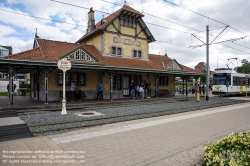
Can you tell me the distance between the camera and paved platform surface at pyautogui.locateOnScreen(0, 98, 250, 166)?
13.3ft

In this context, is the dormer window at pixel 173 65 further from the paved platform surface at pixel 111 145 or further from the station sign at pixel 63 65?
the paved platform surface at pixel 111 145

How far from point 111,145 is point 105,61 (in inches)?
511

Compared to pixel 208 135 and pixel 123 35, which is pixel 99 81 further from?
pixel 208 135

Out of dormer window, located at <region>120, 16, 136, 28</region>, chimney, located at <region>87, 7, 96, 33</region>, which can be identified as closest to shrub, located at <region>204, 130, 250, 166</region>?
dormer window, located at <region>120, 16, 136, 28</region>

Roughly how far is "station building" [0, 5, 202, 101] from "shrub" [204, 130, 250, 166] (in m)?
11.3

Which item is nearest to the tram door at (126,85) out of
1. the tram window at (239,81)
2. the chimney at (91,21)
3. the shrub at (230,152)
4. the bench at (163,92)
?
the bench at (163,92)

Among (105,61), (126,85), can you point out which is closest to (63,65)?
(105,61)

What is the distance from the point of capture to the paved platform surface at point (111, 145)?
405cm

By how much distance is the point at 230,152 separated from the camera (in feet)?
10.7

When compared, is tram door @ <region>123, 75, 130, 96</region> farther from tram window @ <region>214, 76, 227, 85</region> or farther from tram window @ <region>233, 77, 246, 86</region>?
tram window @ <region>233, 77, 246, 86</region>

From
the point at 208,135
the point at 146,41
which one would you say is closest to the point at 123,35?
the point at 146,41

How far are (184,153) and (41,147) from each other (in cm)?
382

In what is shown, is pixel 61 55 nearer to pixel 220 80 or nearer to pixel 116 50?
pixel 116 50

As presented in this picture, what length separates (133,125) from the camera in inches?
291
